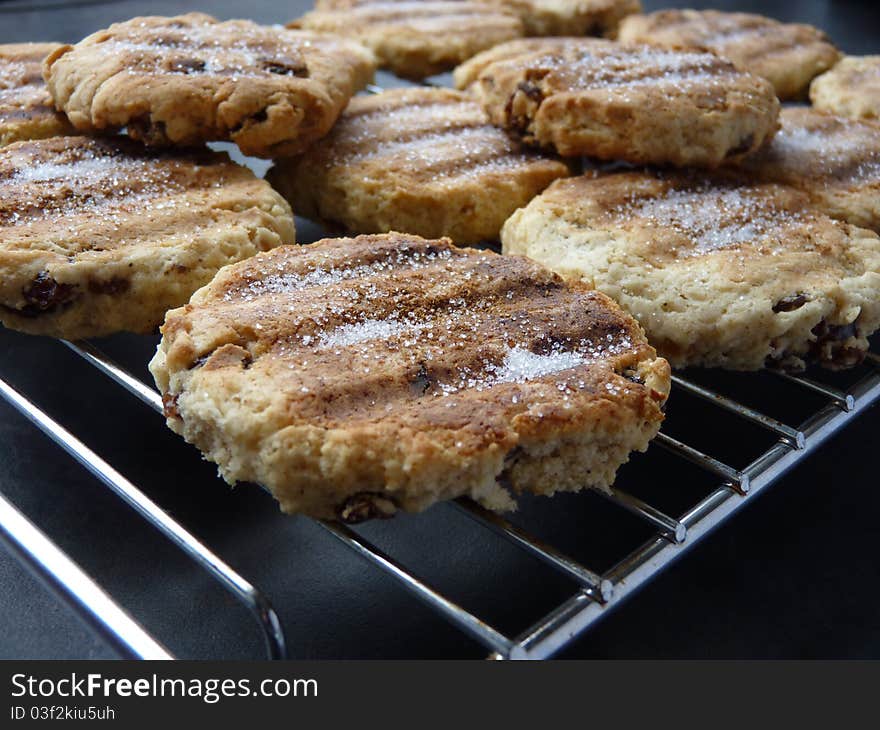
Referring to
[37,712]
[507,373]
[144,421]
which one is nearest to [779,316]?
[507,373]

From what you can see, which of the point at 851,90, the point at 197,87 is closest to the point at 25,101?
the point at 197,87

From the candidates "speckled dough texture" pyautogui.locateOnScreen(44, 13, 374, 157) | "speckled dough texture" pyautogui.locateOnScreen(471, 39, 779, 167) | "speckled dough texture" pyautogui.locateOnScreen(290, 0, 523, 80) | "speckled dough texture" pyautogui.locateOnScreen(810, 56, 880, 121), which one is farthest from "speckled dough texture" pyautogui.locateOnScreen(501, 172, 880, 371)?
"speckled dough texture" pyautogui.locateOnScreen(290, 0, 523, 80)

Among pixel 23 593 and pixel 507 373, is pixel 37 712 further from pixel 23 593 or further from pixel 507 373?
pixel 507 373

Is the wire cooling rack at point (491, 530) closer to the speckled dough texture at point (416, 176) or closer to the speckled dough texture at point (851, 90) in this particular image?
the speckled dough texture at point (416, 176)

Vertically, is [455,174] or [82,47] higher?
[82,47]

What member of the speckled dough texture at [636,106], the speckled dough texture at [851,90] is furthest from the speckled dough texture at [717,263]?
the speckled dough texture at [851,90]

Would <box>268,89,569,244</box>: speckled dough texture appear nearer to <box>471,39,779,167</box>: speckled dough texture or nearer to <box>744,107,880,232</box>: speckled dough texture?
<box>471,39,779,167</box>: speckled dough texture
